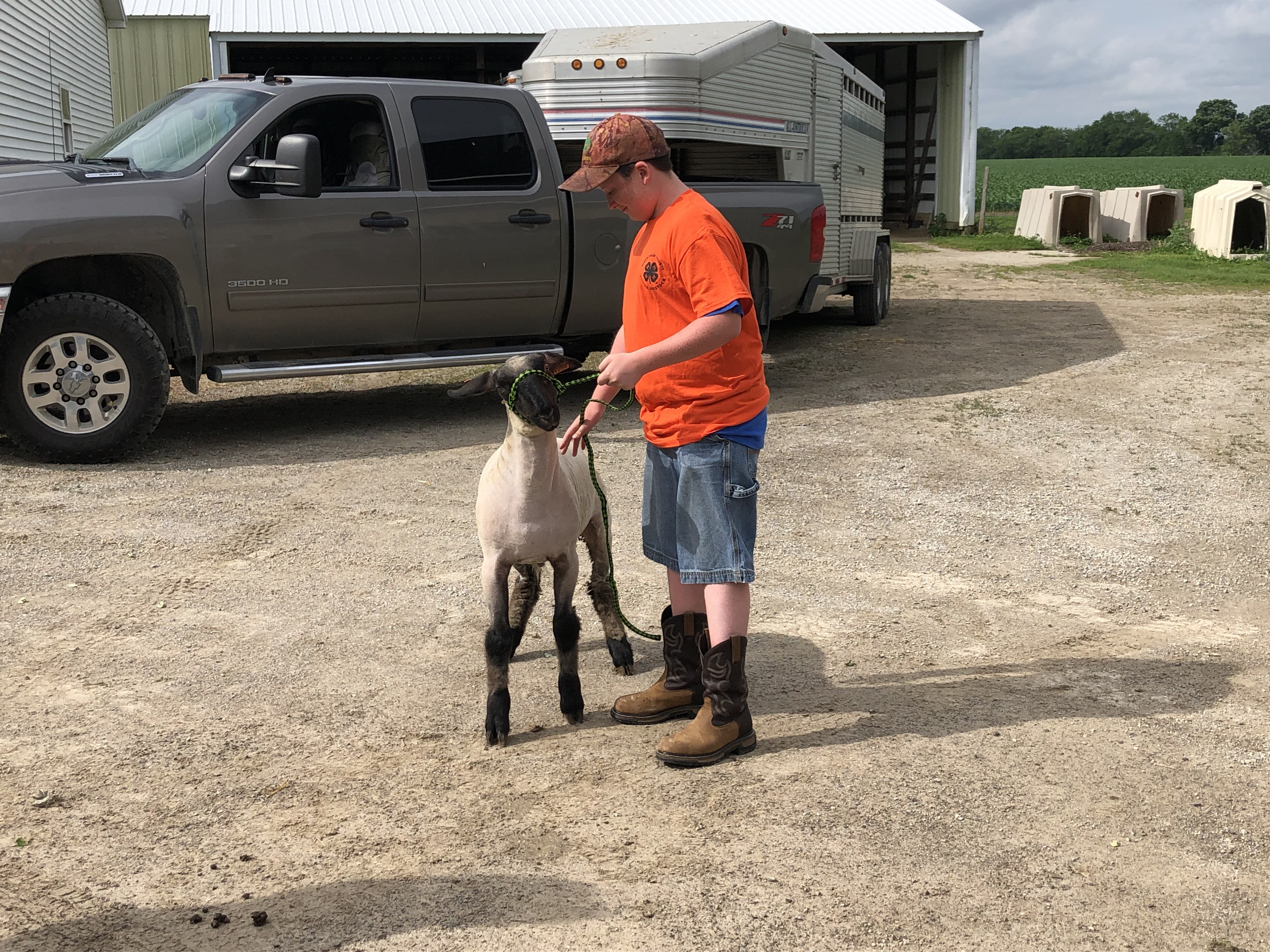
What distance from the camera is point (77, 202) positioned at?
705cm

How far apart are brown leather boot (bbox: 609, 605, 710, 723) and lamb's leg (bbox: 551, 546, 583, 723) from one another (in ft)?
0.54

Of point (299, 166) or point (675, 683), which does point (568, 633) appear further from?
point (299, 166)

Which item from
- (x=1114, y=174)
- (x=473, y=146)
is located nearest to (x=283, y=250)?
(x=473, y=146)

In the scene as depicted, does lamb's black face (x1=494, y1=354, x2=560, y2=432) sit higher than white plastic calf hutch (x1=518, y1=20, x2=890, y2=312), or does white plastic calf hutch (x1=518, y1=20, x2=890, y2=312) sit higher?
white plastic calf hutch (x1=518, y1=20, x2=890, y2=312)

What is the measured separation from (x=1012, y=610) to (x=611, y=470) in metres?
2.84

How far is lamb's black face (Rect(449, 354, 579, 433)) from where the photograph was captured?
3.74m

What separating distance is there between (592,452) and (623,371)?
92cm

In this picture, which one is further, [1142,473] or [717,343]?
[1142,473]

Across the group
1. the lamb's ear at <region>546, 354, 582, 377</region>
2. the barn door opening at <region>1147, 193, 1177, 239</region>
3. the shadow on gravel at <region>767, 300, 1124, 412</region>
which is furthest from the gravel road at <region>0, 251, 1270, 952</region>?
the barn door opening at <region>1147, 193, 1177, 239</region>

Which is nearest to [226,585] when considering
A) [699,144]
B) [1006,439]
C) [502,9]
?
[1006,439]

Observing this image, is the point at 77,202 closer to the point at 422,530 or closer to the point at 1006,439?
the point at 422,530

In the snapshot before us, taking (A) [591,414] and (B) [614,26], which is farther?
(B) [614,26]

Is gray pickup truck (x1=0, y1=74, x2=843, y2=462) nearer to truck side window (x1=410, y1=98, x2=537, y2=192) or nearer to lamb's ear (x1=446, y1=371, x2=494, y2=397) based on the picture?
truck side window (x1=410, y1=98, x2=537, y2=192)

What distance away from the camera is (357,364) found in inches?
→ 312
